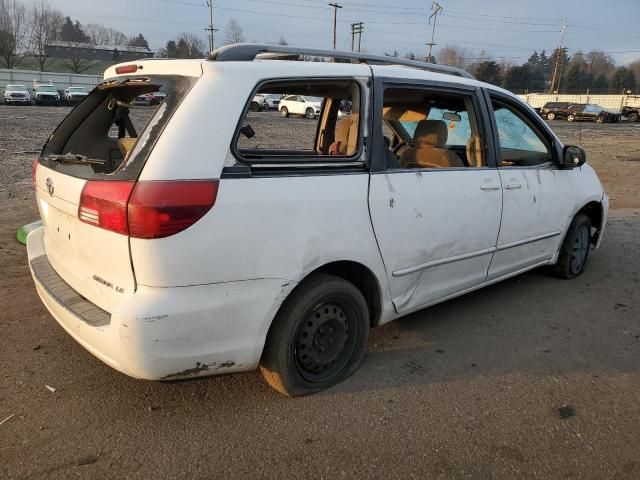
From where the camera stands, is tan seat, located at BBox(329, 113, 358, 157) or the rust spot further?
tan seat, located at BBox(329, 113, 358, 157)

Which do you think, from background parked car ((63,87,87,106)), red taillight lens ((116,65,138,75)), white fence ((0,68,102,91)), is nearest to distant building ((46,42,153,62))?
white fence ((0,68,102,91))

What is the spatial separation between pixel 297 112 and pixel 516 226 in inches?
915

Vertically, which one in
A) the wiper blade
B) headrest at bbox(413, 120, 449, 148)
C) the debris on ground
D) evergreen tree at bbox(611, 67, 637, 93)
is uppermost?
evergreen tree at bbox(611, 67, 637, 93)

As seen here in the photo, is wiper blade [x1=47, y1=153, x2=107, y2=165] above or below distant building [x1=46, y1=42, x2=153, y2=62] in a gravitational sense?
below

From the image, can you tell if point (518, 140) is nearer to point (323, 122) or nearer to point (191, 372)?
point (323, 122)

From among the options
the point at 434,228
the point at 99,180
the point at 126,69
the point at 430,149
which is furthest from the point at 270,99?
the point at 99,180

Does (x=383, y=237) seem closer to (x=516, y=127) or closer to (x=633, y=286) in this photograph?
(x=516, y=127)

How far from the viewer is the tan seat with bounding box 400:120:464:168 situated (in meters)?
3.79

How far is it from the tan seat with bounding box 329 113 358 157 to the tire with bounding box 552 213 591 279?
2.56m

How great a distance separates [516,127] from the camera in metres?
4.25

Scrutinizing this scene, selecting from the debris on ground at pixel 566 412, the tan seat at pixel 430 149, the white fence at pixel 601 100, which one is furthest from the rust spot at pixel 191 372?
the white fence at pixel 601 100

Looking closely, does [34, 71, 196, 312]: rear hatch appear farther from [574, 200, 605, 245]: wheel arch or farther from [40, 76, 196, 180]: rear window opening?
[574, 200, 605, 245]: wheel arch

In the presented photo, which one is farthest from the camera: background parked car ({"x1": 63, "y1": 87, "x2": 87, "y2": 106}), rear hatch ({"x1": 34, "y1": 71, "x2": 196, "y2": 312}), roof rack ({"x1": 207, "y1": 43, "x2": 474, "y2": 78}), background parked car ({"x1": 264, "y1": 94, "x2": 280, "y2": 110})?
background parked car ({"x1": 63, "y1": 87, "x2": 87, "y2": 106})

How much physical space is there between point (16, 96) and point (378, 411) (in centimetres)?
4521
